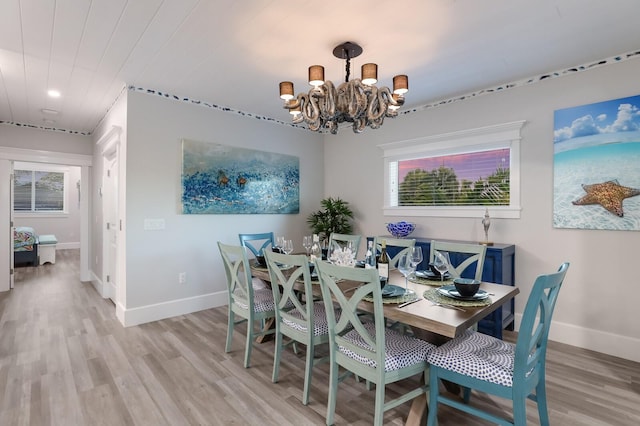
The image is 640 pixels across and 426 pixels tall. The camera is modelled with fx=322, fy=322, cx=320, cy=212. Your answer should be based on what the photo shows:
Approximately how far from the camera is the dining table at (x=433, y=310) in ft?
5.27

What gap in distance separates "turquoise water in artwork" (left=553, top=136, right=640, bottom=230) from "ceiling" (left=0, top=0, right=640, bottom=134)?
2.55 ft

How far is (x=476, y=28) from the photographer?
7.89ft

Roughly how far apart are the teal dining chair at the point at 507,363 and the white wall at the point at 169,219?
10.4ft

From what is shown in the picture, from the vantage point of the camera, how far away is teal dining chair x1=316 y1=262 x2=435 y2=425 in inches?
66.5

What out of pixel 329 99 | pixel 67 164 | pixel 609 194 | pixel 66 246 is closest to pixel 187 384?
pixel 329 99

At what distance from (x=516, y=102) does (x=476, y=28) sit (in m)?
1.39

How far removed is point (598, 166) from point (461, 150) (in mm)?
1308

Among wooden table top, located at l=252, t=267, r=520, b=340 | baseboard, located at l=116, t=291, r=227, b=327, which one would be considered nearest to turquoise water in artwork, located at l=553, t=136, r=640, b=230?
wooden table top, located at l=252, t=267, r=520, b=340

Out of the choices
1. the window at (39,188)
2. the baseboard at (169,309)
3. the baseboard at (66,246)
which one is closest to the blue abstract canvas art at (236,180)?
the baseboard at (169,309)

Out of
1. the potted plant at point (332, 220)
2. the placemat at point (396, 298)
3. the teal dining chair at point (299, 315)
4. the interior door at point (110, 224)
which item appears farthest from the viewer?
the potted plant at point (332, 220)

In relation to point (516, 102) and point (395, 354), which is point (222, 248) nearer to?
point (395, 354)

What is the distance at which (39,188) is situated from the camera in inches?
376

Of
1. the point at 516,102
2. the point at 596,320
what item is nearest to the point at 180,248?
the point at 516,102

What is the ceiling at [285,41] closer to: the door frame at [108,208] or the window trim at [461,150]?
the window trim at [461,150]
